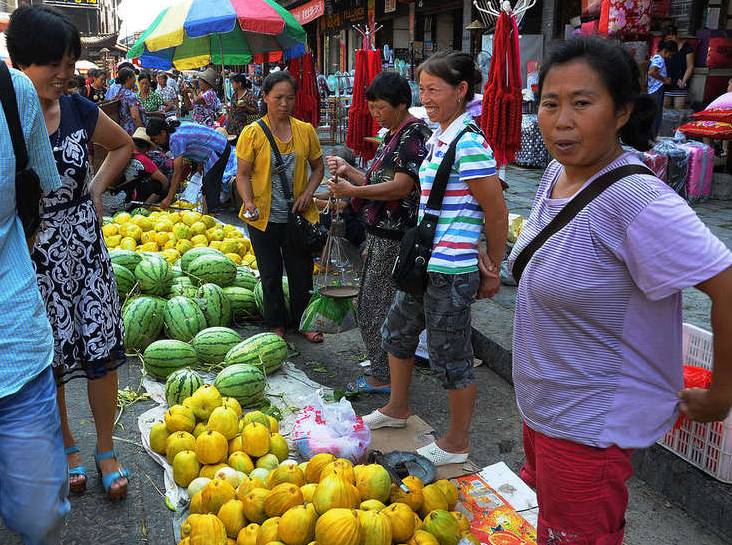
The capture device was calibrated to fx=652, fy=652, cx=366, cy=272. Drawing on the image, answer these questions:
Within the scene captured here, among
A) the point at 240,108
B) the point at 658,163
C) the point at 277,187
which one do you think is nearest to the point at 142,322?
the point at 277,187

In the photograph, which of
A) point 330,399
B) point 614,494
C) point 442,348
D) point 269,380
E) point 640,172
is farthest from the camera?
point 269,380

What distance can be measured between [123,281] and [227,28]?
405 cm

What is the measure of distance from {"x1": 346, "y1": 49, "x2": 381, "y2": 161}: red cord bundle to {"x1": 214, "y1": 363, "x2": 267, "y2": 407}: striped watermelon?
4.17m

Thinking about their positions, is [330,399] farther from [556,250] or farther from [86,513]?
[556,250]

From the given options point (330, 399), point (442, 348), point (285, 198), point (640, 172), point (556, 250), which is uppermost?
point (640, 172)

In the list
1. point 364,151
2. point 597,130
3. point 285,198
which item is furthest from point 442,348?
point 364,151

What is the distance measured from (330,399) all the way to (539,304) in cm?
254

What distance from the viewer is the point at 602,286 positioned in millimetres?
1639

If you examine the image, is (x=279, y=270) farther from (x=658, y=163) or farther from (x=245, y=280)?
(x=658, y=163)

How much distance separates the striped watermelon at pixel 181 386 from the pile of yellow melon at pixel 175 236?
2.44 m

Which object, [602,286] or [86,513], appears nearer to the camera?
[602,286]

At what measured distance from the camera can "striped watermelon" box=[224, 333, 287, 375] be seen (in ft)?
14.0

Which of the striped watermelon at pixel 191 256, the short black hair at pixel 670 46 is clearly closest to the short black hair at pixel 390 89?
the striped watermelon at pixel 191 256

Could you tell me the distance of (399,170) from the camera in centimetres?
356
